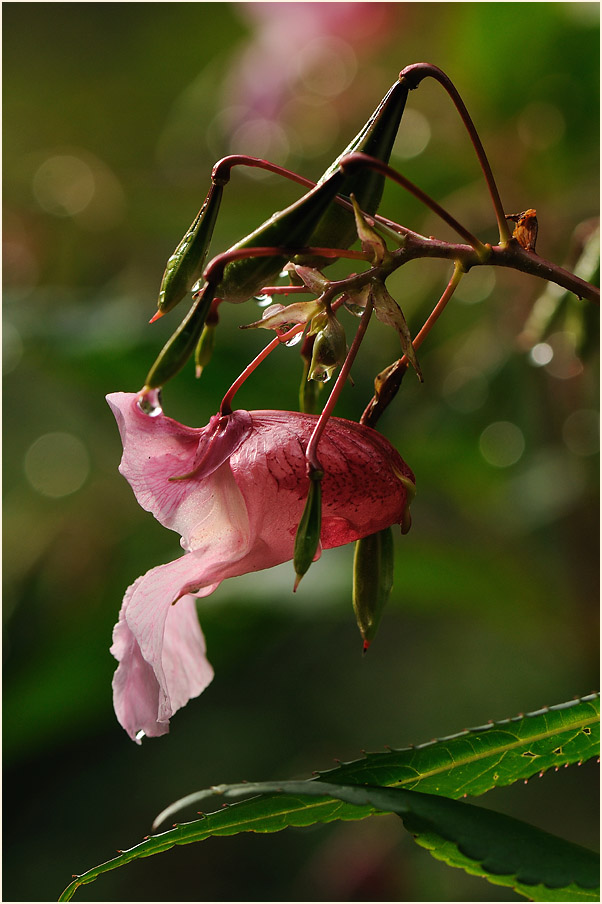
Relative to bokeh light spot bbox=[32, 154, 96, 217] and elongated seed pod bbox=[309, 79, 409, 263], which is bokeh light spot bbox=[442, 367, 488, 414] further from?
bokeh light spot bbox=[32, 154, 96, 217]

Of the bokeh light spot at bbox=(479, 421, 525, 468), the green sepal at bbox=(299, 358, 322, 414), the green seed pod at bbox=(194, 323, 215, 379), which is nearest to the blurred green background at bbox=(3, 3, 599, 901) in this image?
the bokeh light spot at bbox=(479, 421, 525, 468)

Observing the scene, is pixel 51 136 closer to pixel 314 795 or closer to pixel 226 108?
pixel 226 108

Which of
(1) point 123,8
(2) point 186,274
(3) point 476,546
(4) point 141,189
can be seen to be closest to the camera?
(2) point 186,274

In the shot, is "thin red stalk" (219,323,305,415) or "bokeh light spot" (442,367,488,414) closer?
"thin red stalk" (219,323,305,415)

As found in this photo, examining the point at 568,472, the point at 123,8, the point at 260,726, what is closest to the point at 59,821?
the point at 260,726

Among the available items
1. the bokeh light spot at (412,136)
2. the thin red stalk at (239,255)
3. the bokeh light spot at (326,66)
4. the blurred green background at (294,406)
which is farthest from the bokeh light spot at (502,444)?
the thin red stalk at (239,255)
